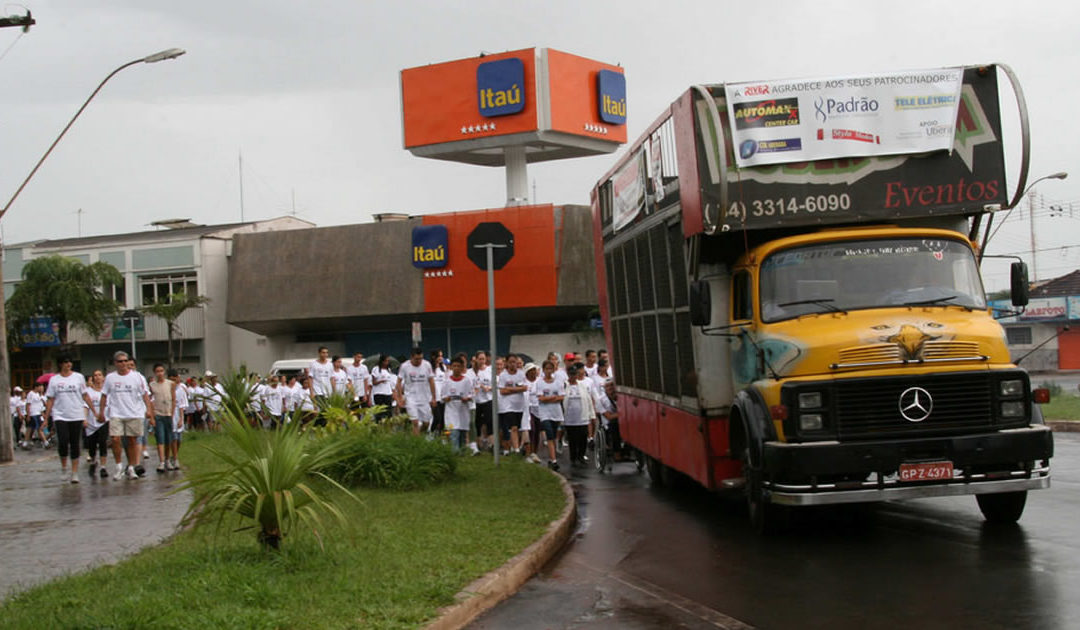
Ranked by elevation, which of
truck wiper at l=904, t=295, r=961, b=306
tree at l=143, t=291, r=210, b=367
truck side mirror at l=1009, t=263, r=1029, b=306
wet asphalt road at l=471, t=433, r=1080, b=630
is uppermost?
tree at l=143, t=291, r=210, b=367

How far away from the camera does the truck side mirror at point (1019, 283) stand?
412 inches

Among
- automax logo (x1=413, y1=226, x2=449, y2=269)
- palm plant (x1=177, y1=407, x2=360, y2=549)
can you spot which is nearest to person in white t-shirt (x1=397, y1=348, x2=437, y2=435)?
palm plant (x1=177, y1=407, x2=360, y2=549)

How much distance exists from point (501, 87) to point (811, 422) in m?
41.6

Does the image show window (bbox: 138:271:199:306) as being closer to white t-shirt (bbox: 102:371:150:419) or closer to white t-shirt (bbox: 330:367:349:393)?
white t-shirt (bbox: 330:367:349:393)

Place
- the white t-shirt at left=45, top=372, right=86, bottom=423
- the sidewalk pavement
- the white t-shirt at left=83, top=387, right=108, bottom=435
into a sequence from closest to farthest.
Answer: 1. the sidewalk pavement
2. the white t-shirt at left=45, top=372, right=86, bottom=423
3. the white t-shirt at left=83, top=387, right=108, bottom=435

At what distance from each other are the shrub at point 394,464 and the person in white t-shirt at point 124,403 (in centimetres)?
422

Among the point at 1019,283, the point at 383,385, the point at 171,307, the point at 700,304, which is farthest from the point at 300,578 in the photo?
the point at 171,307

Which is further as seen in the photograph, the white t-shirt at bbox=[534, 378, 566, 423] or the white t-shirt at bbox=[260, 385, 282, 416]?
the white t-shirt at bbox=[260, 385, 282, 416]

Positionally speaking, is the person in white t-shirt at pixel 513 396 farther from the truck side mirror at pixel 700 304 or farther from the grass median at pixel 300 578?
the truck side mirror at pixel 700 304

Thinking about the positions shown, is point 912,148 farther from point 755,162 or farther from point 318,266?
point 318,266

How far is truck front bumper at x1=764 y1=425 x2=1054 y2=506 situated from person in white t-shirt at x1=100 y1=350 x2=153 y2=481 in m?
11.2

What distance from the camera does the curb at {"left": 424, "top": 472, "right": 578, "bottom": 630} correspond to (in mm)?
7438

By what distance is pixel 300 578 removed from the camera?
7992 mm

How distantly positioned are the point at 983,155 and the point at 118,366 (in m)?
12.5
